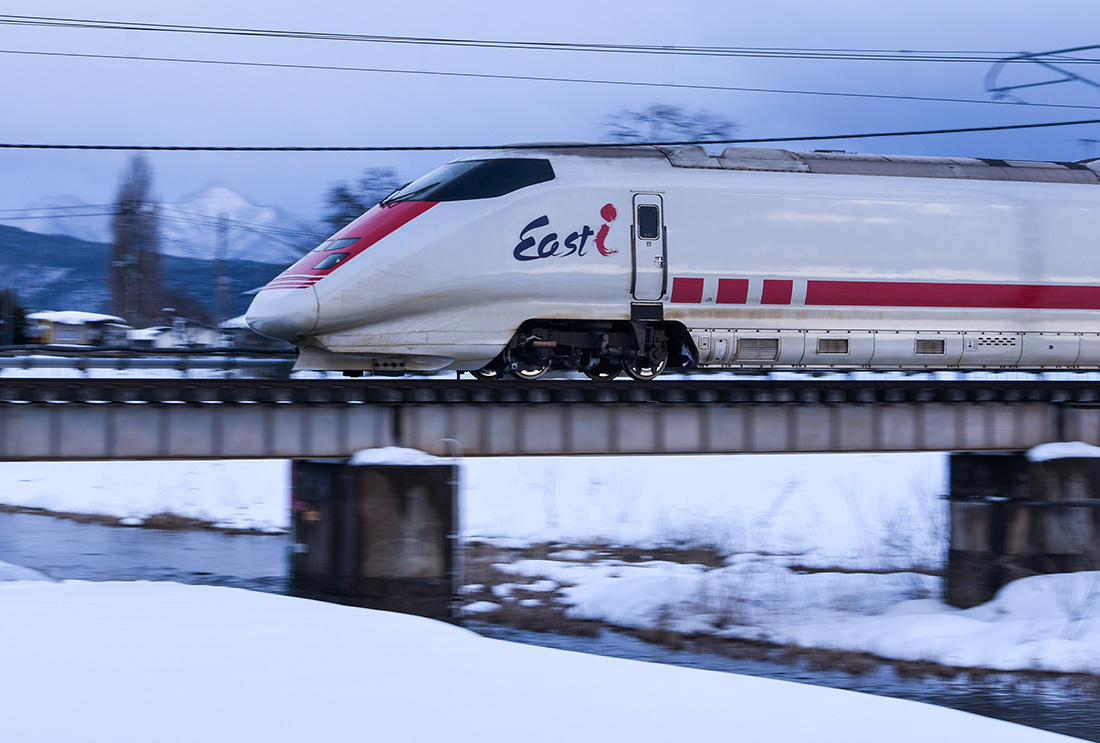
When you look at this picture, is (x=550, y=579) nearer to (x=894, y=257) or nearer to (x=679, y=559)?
(x=679, y=559)

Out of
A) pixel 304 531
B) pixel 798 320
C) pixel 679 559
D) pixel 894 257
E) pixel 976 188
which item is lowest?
pixel 679 559

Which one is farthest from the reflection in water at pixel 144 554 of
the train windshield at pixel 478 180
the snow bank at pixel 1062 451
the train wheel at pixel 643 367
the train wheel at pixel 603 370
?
the snow bank at pixel 1062 451

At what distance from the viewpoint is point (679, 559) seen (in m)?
24.7

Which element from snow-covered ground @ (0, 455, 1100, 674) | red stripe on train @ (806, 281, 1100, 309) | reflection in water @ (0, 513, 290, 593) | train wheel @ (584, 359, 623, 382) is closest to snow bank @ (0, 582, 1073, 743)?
train wheel @ (584, 359, 623, 382)

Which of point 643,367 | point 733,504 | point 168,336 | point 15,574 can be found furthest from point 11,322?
point 643,367

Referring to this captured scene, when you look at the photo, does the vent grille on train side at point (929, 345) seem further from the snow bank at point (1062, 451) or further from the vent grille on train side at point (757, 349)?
the snow bank at point (1062, 451)

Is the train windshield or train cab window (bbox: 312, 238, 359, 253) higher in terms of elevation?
the train windshield

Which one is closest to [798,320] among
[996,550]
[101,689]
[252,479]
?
[996,550]

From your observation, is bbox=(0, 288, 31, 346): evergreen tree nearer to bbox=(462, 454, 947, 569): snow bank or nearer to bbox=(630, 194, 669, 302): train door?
bbox=(462, 454, 947, 569): snow bank

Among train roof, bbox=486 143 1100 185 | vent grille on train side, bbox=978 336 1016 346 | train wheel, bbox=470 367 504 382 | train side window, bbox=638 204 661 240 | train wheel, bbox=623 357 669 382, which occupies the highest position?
train roof, bbox=486 143 1100 185

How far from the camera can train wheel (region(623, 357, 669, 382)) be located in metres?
17.3

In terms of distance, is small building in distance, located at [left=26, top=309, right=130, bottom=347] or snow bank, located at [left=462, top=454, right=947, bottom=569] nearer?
snow bank, located at [left=462, top=454, right=947, bottom=569]

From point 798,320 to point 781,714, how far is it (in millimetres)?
8843

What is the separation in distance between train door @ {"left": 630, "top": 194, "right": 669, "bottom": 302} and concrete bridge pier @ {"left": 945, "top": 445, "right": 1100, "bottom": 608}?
7786mm
